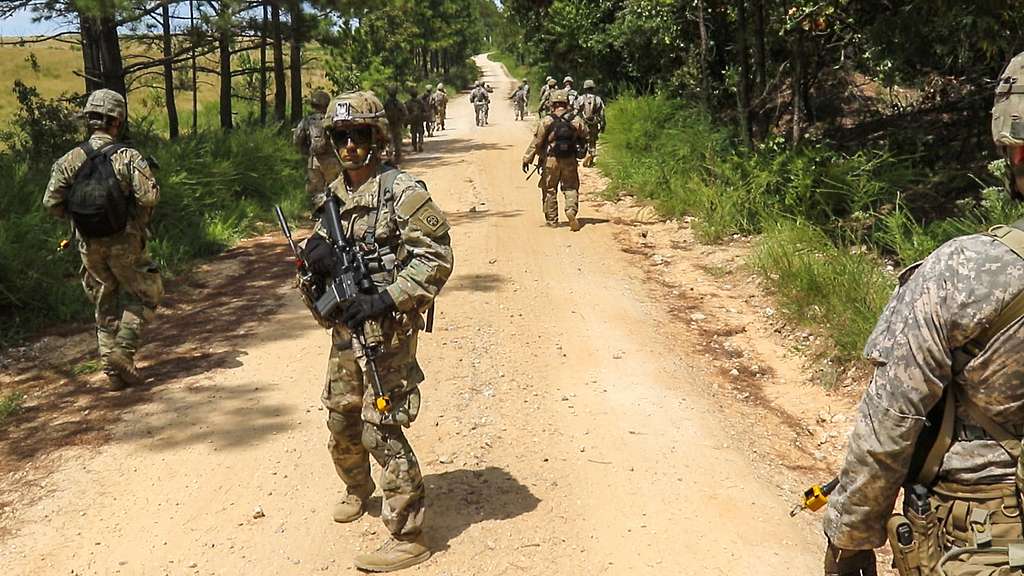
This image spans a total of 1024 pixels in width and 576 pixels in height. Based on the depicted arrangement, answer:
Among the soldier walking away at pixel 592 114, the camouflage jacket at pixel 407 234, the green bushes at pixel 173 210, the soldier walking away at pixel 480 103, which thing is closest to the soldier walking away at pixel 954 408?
the camouflage jacket at pixel 407 234

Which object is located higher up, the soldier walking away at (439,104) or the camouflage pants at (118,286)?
the soldier walking away at (439,104)

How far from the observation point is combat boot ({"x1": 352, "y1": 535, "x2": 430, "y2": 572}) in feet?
12.2

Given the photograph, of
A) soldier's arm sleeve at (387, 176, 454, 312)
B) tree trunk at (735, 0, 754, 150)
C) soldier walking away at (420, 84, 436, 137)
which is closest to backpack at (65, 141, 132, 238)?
soldier's arm sleeve at (387, 176, 454, 312)

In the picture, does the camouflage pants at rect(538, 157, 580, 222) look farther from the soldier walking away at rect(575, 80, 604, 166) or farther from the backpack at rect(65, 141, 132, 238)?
the backpack at rect(65, 141, 132, 238)

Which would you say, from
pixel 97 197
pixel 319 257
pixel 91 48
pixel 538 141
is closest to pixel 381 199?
pixel 319 257

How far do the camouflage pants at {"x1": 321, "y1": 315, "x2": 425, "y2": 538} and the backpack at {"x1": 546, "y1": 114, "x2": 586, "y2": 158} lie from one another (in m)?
7.33

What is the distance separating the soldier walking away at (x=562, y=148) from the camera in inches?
423

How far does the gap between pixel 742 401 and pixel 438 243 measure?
2973 millimetres

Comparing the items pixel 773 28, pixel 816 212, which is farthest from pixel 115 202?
pixel 773 28

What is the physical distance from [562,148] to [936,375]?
355 inches

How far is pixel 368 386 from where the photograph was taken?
11.9ft

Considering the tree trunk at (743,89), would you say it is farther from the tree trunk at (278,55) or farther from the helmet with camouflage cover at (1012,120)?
the helmet with camouflage cover at (1012,120)

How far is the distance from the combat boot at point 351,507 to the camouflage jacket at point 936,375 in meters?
2.62

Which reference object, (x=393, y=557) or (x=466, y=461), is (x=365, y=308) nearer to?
(x=393, y=557)
